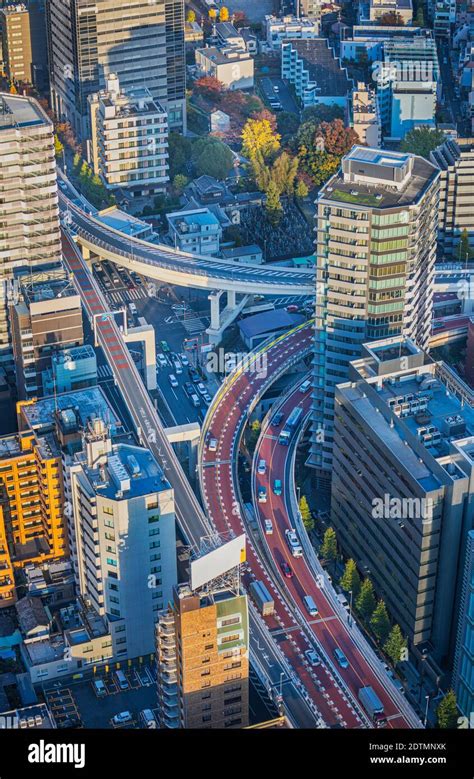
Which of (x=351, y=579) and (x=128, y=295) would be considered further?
(x=128, y=295)

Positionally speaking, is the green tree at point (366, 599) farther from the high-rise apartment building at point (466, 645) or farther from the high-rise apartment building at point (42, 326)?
the high-rise apartment building at point (42, 326)

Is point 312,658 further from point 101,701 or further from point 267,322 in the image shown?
point 267,322

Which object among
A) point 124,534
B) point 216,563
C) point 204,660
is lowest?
point 124,534

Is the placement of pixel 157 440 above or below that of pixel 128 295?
below

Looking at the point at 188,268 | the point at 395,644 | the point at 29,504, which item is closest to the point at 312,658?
the point at 395,644

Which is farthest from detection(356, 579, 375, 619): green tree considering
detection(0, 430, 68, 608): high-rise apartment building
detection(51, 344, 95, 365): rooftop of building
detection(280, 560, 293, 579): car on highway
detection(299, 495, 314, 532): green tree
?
detection(51, 344, 95, 365): rooftop of building

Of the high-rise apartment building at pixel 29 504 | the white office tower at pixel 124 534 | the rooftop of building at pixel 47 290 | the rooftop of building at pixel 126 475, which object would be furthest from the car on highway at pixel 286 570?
the rooftop of building at pixel 47 290

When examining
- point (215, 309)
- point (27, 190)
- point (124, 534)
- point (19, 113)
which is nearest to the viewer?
point (124, 534)
